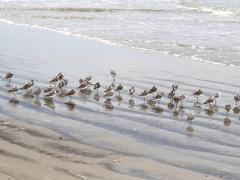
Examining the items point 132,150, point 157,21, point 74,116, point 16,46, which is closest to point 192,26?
point 157,21

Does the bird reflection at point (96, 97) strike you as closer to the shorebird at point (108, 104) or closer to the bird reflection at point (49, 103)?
the shorebird at point (108, 104)

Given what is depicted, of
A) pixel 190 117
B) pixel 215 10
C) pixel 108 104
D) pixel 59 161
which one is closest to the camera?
pixel 59 161

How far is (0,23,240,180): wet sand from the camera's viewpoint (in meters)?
10.8

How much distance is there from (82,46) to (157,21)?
1281 centimetres

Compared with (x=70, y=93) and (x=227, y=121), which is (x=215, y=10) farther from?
(x=227, y=121)

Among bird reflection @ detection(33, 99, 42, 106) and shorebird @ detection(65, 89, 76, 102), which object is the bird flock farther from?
bird reflection @ detection(33, 99, 42, 106)

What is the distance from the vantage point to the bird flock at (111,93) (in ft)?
51.5

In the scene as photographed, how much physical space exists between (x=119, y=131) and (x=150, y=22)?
25023 mm

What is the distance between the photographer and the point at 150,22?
3772 centimetres

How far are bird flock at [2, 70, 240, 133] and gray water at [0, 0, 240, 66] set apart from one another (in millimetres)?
6421

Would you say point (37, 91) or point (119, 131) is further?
point (37, 91)

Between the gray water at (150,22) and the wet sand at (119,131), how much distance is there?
4.25 metres

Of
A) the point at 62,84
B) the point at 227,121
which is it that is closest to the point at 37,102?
the point at 62,84

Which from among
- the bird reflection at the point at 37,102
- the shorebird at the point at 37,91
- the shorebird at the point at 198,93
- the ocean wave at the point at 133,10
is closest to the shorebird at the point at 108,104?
the bird reflection at the point at 37,102
